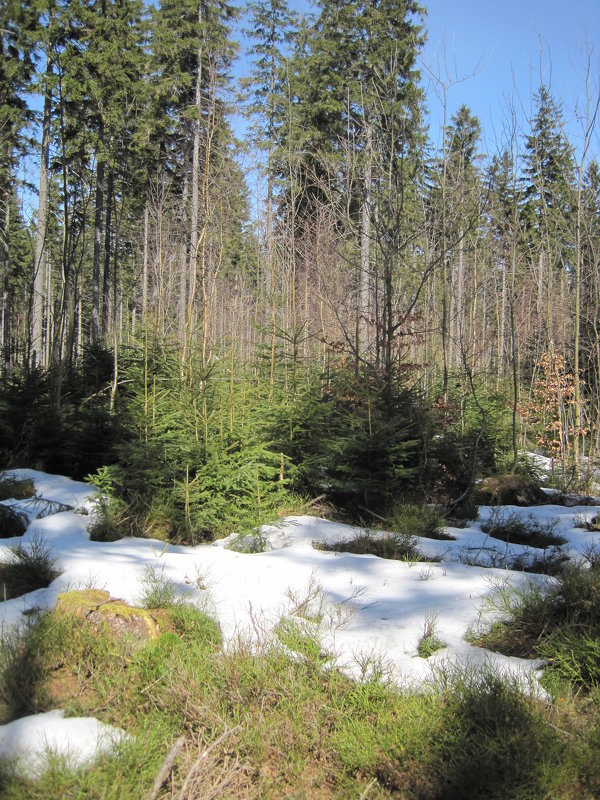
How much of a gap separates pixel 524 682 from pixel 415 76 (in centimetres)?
1877

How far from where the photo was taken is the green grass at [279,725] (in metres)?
2.01

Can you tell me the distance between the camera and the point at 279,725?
2.36 metres

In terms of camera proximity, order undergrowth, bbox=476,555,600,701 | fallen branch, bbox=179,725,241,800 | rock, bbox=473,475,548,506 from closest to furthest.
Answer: fallen branch, bbox=179,725,241,800
undergrowth, bbox=476,555,600,701
rock, bbox=473,475,548,506

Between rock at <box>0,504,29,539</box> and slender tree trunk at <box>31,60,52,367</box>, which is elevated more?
slender tree trunk at <box>31,60,52,367</box>

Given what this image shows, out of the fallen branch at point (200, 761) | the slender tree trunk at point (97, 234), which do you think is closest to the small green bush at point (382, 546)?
the fallen branch at point (200, 761)

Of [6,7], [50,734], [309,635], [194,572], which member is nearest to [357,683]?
[309,635]

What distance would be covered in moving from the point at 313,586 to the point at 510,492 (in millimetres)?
4753

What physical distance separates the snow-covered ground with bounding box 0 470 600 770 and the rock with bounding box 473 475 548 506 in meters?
1.82

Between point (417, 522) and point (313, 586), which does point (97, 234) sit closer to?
point (417, 522)

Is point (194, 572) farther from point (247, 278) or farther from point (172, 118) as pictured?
point (247, 278)

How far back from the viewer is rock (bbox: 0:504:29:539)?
16.0ft

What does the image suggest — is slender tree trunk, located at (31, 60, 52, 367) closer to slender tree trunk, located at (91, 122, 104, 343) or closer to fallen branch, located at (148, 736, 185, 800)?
slender tree trunk, located at (91, 122, 104, 343)

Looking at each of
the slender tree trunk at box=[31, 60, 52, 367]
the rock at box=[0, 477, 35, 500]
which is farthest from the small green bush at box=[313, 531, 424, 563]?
the slender tree trunk at box=[31, 60, 52, 367]

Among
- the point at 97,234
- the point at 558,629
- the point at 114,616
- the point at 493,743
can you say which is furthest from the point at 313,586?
the point at 97,234
